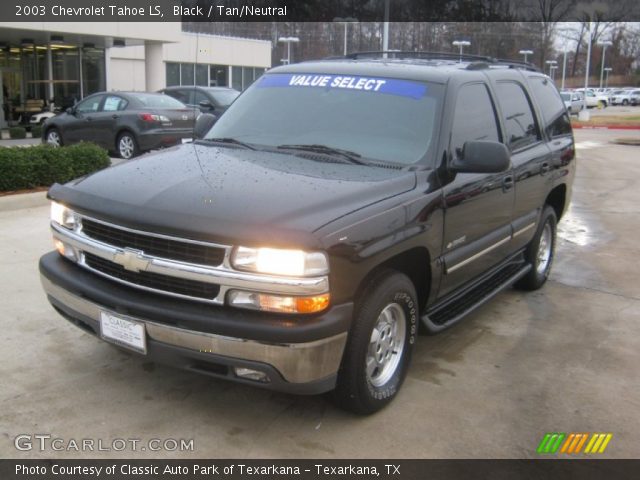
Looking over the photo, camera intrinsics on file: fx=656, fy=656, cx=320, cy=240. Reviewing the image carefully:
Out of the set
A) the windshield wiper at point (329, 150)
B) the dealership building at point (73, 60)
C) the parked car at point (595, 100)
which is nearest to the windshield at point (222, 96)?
the dealership building at point (73, 60)

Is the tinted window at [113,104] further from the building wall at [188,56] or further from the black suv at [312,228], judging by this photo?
the building wall at [188,56]

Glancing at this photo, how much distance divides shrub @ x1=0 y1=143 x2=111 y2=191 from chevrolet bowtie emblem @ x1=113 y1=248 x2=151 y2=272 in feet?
20.2

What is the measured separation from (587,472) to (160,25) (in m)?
22.1

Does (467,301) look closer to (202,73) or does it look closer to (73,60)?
(73,60)

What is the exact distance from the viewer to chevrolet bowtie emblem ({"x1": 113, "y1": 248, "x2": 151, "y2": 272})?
3213 mm

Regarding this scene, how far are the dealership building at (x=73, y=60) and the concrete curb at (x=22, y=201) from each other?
34.8ft

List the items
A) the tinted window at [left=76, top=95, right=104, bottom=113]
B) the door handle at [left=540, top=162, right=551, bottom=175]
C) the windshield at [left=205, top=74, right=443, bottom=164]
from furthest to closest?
the tinted window at [left=76, top=95, right=104, bottom=113] < the door handle at [left=540, top=162, right=551, bottom=175] < the windshield at [left=205, top=74, right=443, bottom=164]

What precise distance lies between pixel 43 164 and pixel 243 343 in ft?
23.3

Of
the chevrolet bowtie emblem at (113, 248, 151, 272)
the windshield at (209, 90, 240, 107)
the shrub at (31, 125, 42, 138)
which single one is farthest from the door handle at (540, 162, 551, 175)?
the shrub at (31, 125, 42, 138)

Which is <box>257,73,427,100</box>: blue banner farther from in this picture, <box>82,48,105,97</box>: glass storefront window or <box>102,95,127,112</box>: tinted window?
<box>82,48,105,97</box>: glass storefront window

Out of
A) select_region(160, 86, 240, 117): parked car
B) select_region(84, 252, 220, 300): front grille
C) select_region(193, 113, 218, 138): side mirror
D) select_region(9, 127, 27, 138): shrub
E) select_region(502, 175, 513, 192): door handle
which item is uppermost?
select_region(160, 86, 240, 117): parked car

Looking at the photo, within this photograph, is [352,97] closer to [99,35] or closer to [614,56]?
[99,35]

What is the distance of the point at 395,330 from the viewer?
12.4ft

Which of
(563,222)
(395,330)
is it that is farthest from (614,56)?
(395,330)
